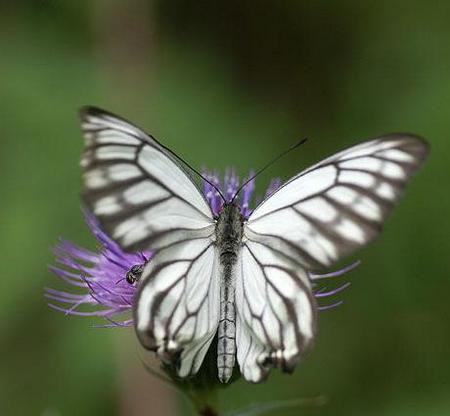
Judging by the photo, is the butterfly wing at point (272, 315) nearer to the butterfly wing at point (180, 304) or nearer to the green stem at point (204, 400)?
the butterfly wing at point (180, 304)

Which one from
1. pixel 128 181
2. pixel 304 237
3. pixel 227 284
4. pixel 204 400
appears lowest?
pixel 204 400

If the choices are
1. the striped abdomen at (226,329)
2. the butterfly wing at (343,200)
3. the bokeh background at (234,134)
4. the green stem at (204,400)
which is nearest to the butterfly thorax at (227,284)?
the striped abdomen at (226,329)

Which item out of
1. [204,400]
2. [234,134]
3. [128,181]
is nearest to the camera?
[128,181]

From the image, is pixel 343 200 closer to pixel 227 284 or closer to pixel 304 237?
pixel 304 237

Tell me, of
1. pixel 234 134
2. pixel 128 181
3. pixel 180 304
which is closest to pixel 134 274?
pixel 180 304

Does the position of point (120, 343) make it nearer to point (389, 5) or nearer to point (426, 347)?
point (426, 347)

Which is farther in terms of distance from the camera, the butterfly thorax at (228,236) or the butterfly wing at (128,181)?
the butterfly thorax at (228,236)

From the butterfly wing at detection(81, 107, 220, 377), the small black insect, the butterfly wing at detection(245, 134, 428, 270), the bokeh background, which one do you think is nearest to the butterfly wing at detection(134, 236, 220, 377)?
the butterfly wing at detection(81, 107, 220, 377)

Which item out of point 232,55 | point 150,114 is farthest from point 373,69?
point 150,114
